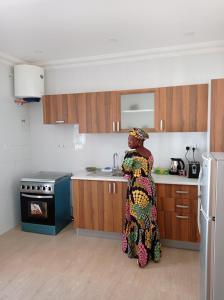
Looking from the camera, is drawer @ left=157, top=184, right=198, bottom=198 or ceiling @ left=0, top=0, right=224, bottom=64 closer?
ceiling @ left=0, top=0, right=224, bottom=64

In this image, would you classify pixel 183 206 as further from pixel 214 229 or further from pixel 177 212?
pixel 214 229

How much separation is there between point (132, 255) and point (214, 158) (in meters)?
1.72

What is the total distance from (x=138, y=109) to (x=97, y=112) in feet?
1.89

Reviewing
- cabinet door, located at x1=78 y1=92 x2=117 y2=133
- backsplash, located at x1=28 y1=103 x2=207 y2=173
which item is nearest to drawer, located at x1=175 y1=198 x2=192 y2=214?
backsplash, located at x1=28 y1=103 x2=207 y2=173

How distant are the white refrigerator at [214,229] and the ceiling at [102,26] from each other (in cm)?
148

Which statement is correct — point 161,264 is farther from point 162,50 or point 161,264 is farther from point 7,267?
point 162,50

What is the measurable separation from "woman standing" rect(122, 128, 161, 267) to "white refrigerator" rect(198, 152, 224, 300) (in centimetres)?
91

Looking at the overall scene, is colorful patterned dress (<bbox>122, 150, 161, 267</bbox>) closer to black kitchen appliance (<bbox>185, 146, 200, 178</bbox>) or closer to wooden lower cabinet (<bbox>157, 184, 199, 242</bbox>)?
wooden lower cabinet (<bbox>157, 184, 199, 242</bbox>)

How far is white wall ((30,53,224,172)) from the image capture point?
3.21 metres

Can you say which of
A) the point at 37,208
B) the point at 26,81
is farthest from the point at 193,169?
the point at 26,81

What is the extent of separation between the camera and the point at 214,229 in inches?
65.8

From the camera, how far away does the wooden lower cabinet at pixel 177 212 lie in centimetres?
286

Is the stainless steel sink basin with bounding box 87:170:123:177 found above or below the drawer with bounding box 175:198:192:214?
above

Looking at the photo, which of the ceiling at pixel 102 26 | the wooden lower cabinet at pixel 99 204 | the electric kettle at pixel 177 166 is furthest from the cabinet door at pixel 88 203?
the ceiling at pixel 102 26
